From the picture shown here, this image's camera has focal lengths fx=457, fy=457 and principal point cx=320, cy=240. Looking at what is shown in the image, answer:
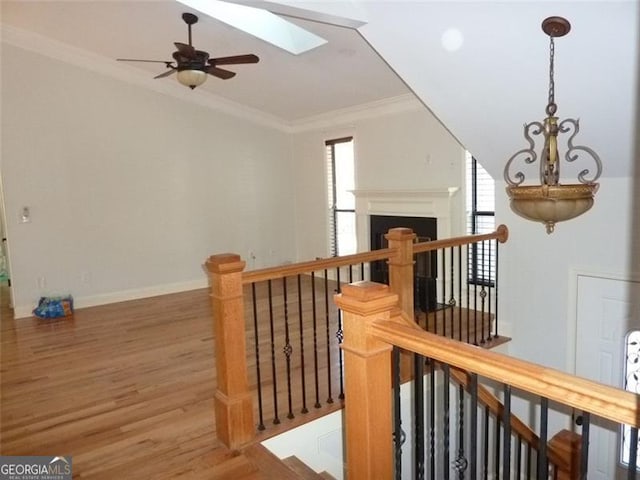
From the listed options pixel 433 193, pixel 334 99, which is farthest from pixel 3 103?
pixel 433 193

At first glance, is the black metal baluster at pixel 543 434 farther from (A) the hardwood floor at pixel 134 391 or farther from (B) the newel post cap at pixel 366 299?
(A) the hardwood floor at pixel 134 391

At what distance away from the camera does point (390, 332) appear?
141cm

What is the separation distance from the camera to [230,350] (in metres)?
2.56

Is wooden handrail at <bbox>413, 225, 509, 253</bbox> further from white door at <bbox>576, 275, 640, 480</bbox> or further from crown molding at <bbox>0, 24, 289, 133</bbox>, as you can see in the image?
crown molding at <bbox>0, 24, 289, 133</bbox>

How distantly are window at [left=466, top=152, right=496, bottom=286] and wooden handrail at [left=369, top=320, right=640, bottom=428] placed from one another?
395 cm

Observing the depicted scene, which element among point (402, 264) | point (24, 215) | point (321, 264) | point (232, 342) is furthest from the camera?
point (24, 215)

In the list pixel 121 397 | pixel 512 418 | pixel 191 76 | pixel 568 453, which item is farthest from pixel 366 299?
pixel 191 76

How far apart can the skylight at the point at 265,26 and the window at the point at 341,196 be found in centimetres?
218

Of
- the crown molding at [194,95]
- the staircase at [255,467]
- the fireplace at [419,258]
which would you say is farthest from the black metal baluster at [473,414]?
the crown molding at [194,95]

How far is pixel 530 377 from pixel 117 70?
627 cm

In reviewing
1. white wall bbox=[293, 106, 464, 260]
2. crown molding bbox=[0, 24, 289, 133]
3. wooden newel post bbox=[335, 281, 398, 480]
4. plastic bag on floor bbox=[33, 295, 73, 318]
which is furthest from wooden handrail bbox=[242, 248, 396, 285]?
crown molding bbox=[0, 24, 289, 133]

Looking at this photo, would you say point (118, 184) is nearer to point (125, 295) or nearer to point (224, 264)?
point (125, 295)

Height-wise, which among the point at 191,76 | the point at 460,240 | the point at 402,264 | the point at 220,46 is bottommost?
the point at 402,264

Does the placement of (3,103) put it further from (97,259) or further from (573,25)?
(573,25)
